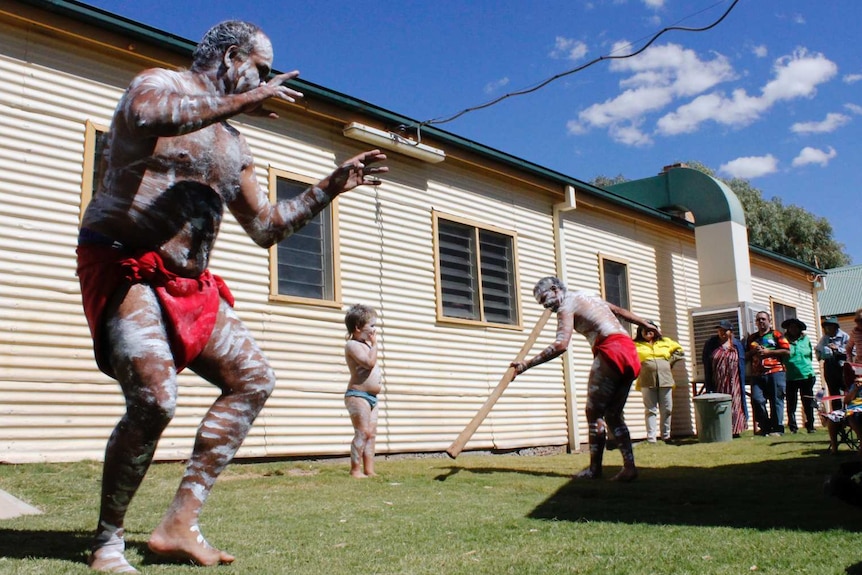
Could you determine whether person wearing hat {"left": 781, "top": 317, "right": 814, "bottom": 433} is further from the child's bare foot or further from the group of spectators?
the child's bare foot

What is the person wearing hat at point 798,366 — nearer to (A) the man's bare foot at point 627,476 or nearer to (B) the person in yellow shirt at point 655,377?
(B) the person in yellow shirt at point 655,377

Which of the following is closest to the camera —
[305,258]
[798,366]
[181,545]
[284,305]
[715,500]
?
[181,545]

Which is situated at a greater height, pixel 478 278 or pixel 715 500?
pixel 478 278

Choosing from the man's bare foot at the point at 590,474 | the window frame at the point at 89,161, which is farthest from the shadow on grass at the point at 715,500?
the window frame at the point at 89,161

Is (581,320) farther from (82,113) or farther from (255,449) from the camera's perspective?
A: (82,113)

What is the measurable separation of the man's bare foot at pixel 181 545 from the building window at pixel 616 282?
13.8 m

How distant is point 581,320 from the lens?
7.95m

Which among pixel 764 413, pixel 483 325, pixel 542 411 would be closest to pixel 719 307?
pixel 764 413

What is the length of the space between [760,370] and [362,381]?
348 inches

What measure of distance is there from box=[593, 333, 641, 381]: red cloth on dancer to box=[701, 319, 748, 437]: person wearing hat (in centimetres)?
748

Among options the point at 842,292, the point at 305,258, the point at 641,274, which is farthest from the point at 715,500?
the point at 842,292

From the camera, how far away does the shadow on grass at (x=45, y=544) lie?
324 cm

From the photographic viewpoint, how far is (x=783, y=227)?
44562 mm

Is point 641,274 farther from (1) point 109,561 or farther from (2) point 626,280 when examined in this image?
(1) point 109,561
